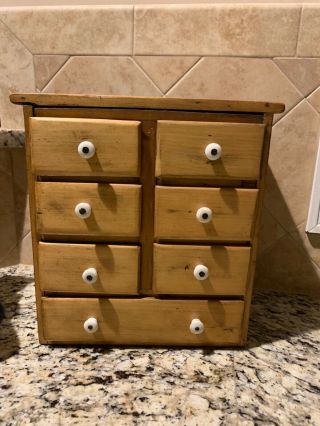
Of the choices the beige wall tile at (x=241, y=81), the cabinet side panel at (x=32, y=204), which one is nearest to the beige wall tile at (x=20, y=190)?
the cabinet side panel at (x=32, y=204)

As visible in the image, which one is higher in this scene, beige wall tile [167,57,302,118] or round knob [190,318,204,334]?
beige wall tile [167,57,302,118]

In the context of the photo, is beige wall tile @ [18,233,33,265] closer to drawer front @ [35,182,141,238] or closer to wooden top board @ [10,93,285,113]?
drawer front @ [35,182,141,238]

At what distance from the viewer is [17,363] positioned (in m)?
0.74

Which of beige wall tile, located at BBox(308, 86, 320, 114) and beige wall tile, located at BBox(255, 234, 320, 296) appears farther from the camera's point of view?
beige wall tile, located at BBox(255, 234, 320, 296)

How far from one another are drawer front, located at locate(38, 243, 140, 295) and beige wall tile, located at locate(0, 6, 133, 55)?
62cm

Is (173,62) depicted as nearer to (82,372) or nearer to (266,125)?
(266,125)

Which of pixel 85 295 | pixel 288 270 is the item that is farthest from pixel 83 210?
pixel 288 270

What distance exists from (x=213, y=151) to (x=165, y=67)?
457 mm

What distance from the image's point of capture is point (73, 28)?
96 cm

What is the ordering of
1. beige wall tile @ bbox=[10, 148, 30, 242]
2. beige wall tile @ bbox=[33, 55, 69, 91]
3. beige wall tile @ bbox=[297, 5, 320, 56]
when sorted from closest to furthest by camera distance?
1. beige wall tile @ bbox=[297, 5, 320, 56]
2. beige wall tile @ bbox=[33, 55, 69, 91]
3. beige wall tile @ bbox=[10, 148, 30, 242]

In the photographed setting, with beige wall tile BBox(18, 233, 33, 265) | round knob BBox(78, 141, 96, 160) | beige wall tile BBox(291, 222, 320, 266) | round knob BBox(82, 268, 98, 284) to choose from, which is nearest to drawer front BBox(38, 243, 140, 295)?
round knob BBox(82, 268, 98, 284)

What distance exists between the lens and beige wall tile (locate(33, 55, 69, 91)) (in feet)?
3.27

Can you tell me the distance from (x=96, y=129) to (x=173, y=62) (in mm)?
458

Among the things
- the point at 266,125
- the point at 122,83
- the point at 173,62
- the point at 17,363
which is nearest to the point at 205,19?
the point at 173,62
